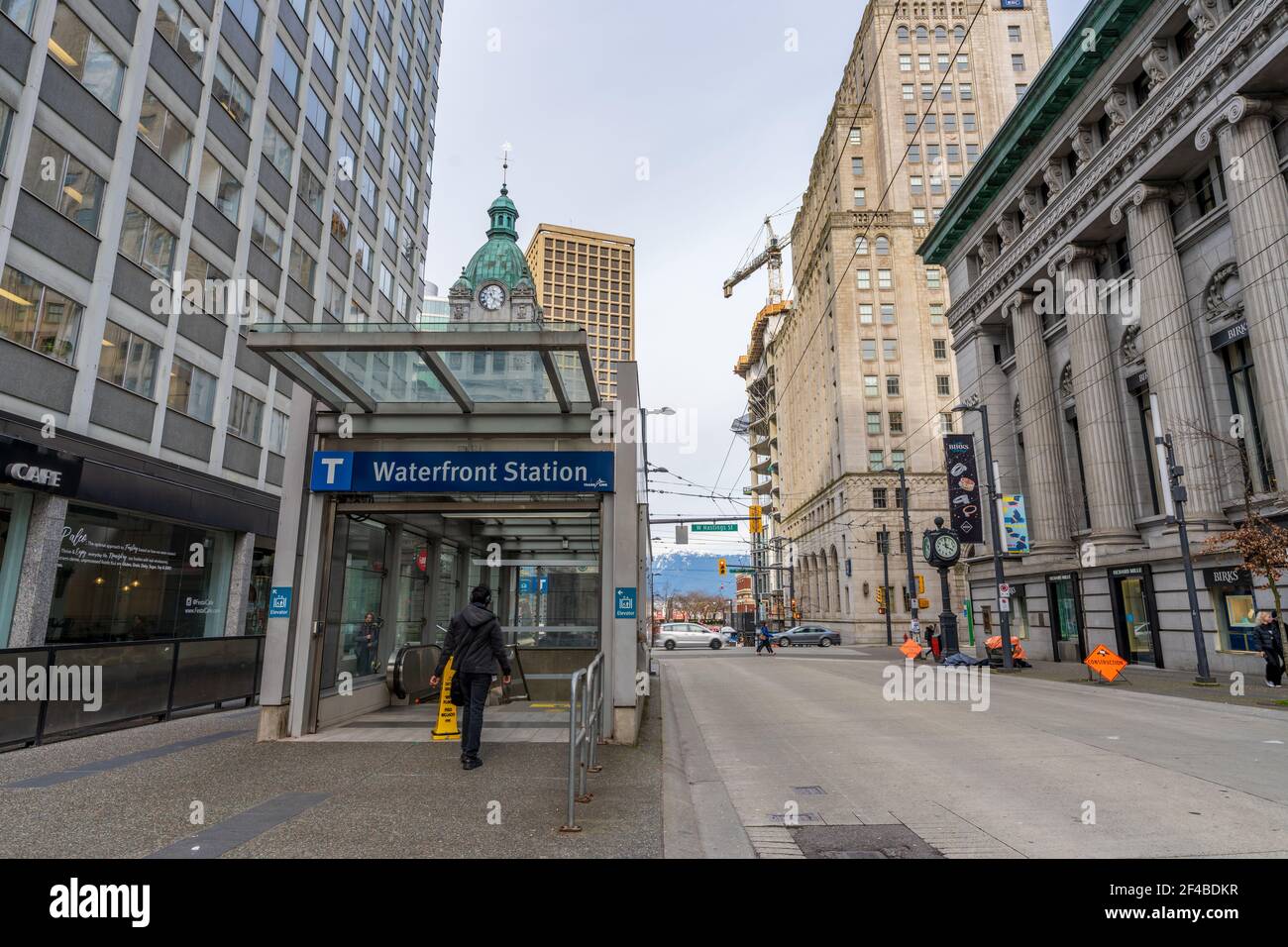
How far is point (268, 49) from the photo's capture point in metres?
24.2

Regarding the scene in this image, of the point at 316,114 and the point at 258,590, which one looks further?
the point at 316,114

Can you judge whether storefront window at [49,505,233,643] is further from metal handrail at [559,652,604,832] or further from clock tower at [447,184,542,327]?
clock tower at [447,184,542,327]

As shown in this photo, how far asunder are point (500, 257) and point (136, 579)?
55.3 metres

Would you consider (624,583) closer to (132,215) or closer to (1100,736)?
(1100,736)

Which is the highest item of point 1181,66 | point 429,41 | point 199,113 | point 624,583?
point 429,41

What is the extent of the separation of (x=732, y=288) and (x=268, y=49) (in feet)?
388

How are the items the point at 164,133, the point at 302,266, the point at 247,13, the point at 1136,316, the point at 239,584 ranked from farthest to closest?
the point at 302,266, the point at 1136,316, the point at 247,13, the point at 239,584, the point at 164,133

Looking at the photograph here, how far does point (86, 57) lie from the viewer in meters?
16.3

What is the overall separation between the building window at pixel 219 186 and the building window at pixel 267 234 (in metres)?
0.92

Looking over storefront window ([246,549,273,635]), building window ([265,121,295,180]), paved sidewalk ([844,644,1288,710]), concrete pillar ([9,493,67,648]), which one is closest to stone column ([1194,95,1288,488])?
paved sidewalk ([844,644,1288,710])

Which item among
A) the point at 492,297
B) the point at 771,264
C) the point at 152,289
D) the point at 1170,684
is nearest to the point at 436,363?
the point at 152,289

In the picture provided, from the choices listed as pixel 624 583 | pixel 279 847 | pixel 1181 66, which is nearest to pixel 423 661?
pixel 624 583

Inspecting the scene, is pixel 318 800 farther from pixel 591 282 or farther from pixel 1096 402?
pixel 591 282

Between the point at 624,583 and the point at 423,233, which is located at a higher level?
the point at 423,233
